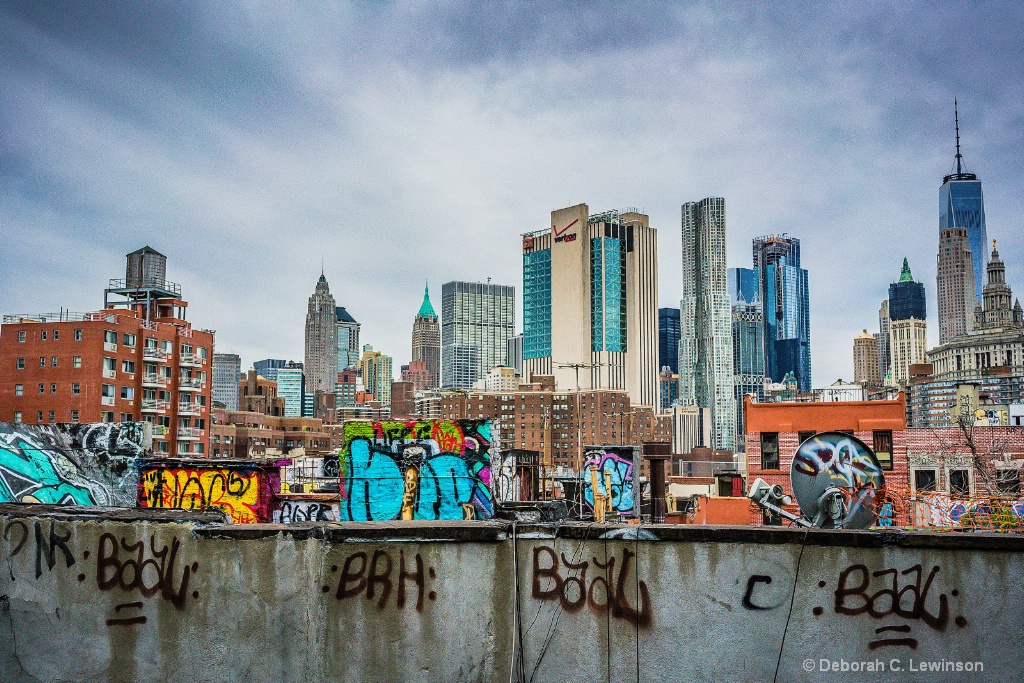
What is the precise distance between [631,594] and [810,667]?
1695mm

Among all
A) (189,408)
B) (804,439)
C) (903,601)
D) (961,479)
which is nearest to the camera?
(903,601)

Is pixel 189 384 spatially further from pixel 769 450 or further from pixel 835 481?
pixel 835 481

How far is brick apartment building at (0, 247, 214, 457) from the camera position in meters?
82.1

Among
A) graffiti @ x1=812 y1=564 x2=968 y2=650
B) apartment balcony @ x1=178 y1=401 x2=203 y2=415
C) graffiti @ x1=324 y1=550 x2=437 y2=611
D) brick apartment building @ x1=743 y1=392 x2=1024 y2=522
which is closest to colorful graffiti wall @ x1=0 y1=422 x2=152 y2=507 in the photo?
graffiti @ x1=324 y1=550 x2=437 y2=611

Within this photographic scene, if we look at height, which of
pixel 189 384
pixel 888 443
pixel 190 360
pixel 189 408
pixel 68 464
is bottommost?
pixel 68 464

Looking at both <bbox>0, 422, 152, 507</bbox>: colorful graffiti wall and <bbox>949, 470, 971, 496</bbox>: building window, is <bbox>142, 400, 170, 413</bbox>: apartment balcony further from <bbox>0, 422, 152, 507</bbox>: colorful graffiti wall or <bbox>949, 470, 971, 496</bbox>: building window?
<bbox>949, 470, 971, 496</bbox>: building window

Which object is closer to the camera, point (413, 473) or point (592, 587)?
point (592, 587)

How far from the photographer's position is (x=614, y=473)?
3400cm

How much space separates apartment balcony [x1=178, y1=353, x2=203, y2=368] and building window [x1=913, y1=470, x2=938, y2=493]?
79.1m

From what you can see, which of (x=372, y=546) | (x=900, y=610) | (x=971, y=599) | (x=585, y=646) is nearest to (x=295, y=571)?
(x=372, y=546)

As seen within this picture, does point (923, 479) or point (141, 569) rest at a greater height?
point (141, 569)

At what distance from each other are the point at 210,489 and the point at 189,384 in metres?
79.4

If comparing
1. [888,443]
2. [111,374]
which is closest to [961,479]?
[888,443]

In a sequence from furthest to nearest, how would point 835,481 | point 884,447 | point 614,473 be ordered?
point 884,447, point 614,473, point 835,481
